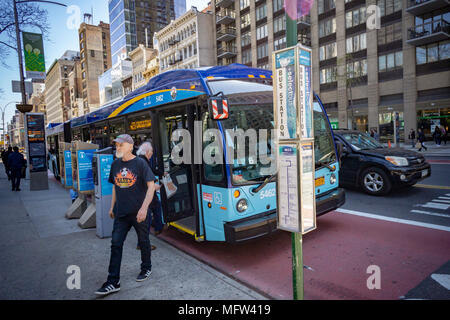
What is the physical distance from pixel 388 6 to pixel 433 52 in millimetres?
6371

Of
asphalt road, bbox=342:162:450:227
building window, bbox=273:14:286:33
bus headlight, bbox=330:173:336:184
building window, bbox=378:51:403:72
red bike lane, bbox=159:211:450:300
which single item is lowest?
red bike lane, bbox=159:211:450:300

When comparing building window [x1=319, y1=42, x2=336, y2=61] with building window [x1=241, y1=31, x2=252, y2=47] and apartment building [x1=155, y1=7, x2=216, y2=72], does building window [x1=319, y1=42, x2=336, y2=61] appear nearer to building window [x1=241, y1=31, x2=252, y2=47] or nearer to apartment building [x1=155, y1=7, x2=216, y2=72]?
building window [x1=241, y1=31, x2=252, y2=47]

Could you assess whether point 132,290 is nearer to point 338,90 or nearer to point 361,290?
point 361,290

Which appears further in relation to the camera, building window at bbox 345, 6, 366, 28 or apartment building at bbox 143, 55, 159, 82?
apartment building at bbox 143, 55, 159, 82

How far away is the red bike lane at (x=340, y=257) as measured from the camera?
11.7ft

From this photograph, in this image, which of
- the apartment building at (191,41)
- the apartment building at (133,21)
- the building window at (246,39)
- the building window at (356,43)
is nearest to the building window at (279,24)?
the building window at (246,39)

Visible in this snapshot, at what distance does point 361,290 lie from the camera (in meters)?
3.48

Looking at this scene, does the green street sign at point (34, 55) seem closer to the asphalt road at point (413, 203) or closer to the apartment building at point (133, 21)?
the asphalt road at point (413, 203)

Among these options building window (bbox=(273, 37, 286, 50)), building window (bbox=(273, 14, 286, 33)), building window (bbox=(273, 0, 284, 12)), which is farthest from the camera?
building window (bbox=(273, 0, 284, 12))

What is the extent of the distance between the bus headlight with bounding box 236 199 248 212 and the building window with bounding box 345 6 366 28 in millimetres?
33087

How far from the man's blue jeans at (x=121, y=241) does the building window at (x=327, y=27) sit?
35.7m

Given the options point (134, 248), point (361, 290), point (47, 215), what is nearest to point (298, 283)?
point (361, 290)

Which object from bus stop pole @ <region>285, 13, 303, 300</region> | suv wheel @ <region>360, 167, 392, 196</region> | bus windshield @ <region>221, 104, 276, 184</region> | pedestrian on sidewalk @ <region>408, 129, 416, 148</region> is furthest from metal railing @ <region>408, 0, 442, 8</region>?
bus stop pole @ <region>285, 13, 303, 300</region>

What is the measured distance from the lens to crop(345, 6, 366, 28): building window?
30922mm
